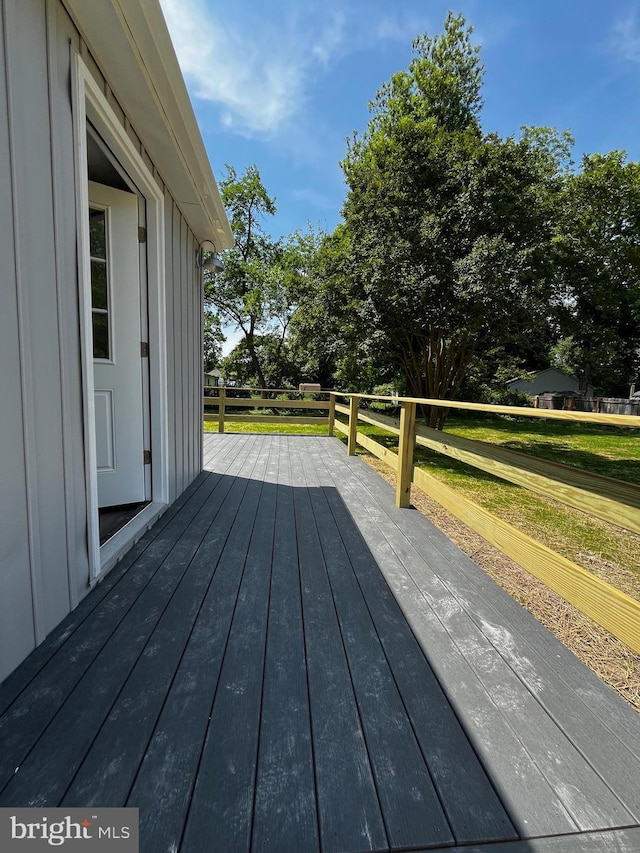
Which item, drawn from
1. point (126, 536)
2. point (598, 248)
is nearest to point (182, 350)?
point (126, 536)

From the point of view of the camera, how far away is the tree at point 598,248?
29.1 ft

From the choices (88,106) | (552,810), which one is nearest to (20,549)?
(552,810)

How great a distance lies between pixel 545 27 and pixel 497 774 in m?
9.65

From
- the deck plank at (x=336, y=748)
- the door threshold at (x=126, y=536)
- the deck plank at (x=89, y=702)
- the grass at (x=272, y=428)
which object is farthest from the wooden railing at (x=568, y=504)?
the grass at (x=272, y=428)

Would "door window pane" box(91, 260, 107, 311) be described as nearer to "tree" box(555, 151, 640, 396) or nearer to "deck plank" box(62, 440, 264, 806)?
"deck plank" box(62, 440, 264, 806)

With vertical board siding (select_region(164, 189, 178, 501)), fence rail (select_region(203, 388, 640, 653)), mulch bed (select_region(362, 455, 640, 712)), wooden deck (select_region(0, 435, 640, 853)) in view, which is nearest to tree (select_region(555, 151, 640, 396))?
mulch bed (select_region(362, 455, 640, 712))

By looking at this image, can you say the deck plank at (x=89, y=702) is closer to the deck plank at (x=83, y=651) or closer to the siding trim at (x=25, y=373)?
the deck plank at (x=83, y=651)

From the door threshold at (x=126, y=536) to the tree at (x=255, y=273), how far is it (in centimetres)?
1304

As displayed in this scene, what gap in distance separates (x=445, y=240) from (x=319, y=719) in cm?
687

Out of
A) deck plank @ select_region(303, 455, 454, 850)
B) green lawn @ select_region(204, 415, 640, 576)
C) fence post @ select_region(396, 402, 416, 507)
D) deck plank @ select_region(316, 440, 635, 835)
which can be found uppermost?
fence post @ select_region(396, 402, 416, 507)

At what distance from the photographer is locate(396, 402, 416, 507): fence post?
2938 mm

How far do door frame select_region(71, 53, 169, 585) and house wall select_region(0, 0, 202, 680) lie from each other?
0.04m

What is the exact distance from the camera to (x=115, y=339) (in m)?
2.47

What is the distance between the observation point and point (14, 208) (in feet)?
3.95
